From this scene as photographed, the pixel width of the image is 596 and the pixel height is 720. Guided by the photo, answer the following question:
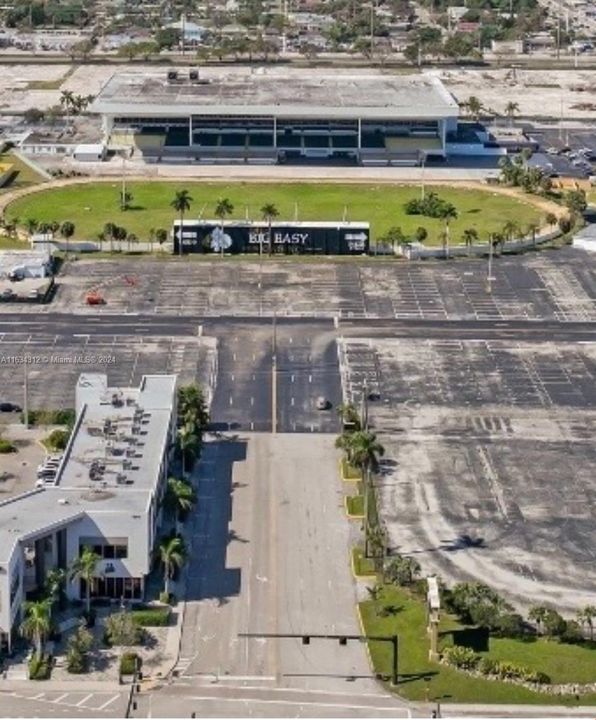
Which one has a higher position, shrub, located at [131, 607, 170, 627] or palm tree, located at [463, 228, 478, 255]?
shrub, located at [131, 607, 170, 627]

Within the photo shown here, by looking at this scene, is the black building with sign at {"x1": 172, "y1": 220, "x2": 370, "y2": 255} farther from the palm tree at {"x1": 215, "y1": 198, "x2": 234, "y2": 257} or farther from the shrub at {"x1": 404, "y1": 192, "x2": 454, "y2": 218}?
the shrub at {"x1": 404, "y1": 192, "x2": 454, "y2": 218}

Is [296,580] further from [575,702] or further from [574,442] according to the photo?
[574,442]

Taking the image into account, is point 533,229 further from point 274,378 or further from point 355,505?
point 355,505

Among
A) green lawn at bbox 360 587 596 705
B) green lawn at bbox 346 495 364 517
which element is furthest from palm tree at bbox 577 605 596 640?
green lawn at bbox 346 495 364 517

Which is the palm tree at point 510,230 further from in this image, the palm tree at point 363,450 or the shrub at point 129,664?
the shrub at point 129,664

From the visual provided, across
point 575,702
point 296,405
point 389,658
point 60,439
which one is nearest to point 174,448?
point 60,439
